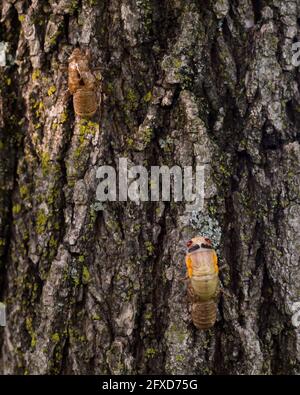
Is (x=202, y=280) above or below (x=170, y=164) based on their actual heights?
below

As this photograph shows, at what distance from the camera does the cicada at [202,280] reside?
219 cm

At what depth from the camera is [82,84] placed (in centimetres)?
231

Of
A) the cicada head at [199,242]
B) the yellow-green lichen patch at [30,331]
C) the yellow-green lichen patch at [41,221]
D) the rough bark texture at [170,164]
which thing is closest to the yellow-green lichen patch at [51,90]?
the rough bark texture at [170,164]

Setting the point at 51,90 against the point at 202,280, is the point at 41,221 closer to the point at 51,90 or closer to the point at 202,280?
the point at 51,90

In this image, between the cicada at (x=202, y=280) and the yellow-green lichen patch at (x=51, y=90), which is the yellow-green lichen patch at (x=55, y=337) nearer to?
the cicada at (x=202, y=280)

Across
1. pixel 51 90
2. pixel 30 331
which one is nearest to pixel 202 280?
pixel 30 331

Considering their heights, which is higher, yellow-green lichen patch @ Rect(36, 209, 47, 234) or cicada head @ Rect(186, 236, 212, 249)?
yellow-green lichen patch @ Rect(36, 209, 47, 234)

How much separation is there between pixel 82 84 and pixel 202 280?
3.21ft

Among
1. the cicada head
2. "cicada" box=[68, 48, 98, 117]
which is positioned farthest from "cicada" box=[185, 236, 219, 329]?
"cicada" box=[68, 48, 98, 117]

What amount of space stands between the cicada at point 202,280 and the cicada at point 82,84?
74 centimetres

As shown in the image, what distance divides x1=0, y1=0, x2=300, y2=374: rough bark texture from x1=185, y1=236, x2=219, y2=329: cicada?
67mm

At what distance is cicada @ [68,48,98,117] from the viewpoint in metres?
2.30

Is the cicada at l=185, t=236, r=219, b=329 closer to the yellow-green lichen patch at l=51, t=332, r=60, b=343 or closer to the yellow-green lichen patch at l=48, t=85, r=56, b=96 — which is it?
the yellow-green lichen patch at l=51, t=332, r=60, b=343

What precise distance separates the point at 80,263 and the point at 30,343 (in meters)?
0.49
